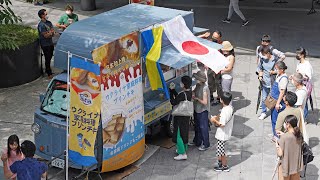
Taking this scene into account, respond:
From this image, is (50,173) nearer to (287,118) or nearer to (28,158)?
(28,158)

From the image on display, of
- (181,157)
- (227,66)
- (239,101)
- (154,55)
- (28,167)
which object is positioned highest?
(154,55)

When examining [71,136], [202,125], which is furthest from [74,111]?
[202,125]

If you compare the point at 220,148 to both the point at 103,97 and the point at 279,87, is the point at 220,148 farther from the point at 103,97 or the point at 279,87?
the point at 103,97

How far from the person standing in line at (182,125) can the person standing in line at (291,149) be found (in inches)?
89.4

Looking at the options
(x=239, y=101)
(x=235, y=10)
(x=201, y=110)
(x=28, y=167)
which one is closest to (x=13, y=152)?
(x=28, y=167)

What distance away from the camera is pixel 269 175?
11828mm

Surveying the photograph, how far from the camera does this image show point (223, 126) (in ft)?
37.9

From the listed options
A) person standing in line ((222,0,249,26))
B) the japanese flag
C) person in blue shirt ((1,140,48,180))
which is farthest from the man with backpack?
person standing in line ((222,0,249,26))

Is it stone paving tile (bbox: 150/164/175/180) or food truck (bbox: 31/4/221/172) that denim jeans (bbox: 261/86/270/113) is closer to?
food truck (bbox: 31/4/221/172)

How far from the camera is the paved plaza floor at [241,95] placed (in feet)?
39.7

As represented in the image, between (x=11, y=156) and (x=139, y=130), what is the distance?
2.63 meters

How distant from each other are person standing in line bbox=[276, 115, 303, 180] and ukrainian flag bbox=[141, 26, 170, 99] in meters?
2.67

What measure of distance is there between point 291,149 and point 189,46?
3251mm

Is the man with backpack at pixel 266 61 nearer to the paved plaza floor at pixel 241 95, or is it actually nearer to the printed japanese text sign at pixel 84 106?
the paved plaza floor at pixel 241 95
